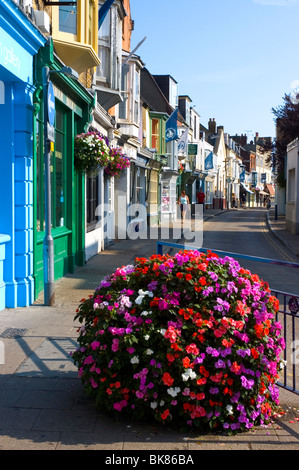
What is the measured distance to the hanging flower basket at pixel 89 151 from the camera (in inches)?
475

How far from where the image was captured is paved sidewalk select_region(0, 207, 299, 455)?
12.8 ft

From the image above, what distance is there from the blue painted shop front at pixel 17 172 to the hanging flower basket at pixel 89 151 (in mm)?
3718

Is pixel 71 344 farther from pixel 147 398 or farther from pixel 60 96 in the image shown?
pixel 60 96

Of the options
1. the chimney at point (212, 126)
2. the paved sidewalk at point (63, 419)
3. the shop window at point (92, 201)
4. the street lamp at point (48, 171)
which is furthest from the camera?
the chimney at point (212, 126)

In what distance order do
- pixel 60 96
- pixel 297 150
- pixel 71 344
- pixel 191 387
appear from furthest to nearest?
pixel 297 150 < pixel 60 96 < pixel 71 344 < pixel 191 387

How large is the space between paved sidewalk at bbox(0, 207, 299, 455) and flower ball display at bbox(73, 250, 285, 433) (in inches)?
5.2

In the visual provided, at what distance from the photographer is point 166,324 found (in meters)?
4.35

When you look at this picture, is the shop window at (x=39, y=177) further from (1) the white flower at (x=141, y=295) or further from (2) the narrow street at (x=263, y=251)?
(1) the white flower at (x=141, y=295)

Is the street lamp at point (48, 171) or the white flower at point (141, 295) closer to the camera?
the white flower at point (141, 295)

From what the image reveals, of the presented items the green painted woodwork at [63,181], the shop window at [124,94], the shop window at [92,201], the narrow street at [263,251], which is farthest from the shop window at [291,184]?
the green painted woodwork at [63,181]

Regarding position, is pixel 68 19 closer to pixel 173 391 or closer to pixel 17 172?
pixel 17 172

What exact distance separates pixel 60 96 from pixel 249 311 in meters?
7.55

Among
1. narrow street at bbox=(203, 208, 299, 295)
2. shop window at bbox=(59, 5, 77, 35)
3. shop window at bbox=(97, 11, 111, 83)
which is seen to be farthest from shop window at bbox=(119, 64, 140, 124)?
shop window at bbox=(59, 5, 77, 35)

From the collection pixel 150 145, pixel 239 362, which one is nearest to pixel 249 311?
pixel 239 362
